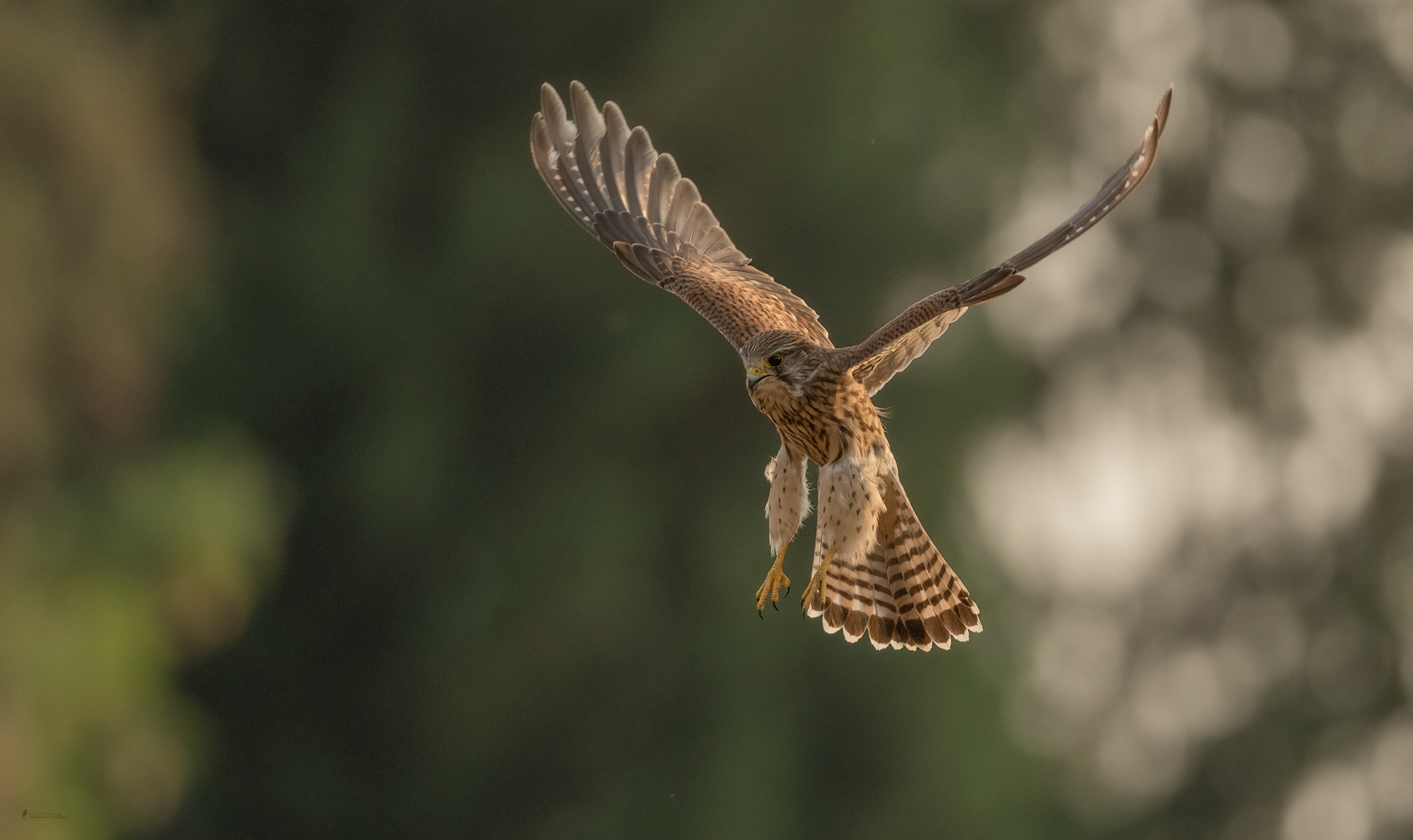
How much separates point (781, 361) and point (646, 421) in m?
7.34

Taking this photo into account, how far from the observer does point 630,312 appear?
34.1 feet

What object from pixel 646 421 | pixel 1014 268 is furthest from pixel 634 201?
pixel 646 421

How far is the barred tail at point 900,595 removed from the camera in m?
3.85

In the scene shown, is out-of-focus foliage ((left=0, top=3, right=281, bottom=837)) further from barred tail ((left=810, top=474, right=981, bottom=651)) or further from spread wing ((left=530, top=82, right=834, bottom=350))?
barred tail ((left=810, top=474, right=981, bottom=651))

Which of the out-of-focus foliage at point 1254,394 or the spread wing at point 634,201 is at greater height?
the out-of-focus foliage at point 1254,394

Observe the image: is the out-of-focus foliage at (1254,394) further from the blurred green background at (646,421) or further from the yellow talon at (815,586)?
the yellow talon at (815,586)

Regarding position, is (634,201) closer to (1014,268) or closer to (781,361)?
(781,361)

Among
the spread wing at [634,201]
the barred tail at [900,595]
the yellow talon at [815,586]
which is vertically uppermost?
the spread wing at [634,201]

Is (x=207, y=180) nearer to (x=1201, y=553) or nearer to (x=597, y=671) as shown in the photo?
(x=597, y=671)

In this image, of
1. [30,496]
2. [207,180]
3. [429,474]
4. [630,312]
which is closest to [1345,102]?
[630,312]

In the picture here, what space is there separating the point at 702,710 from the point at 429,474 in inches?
95.6

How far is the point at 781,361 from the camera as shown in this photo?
3.24 m

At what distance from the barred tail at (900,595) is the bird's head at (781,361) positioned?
712mm

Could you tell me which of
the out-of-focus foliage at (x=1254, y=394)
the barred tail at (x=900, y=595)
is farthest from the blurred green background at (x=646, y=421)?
the barred tail at (x=900, y=595)
